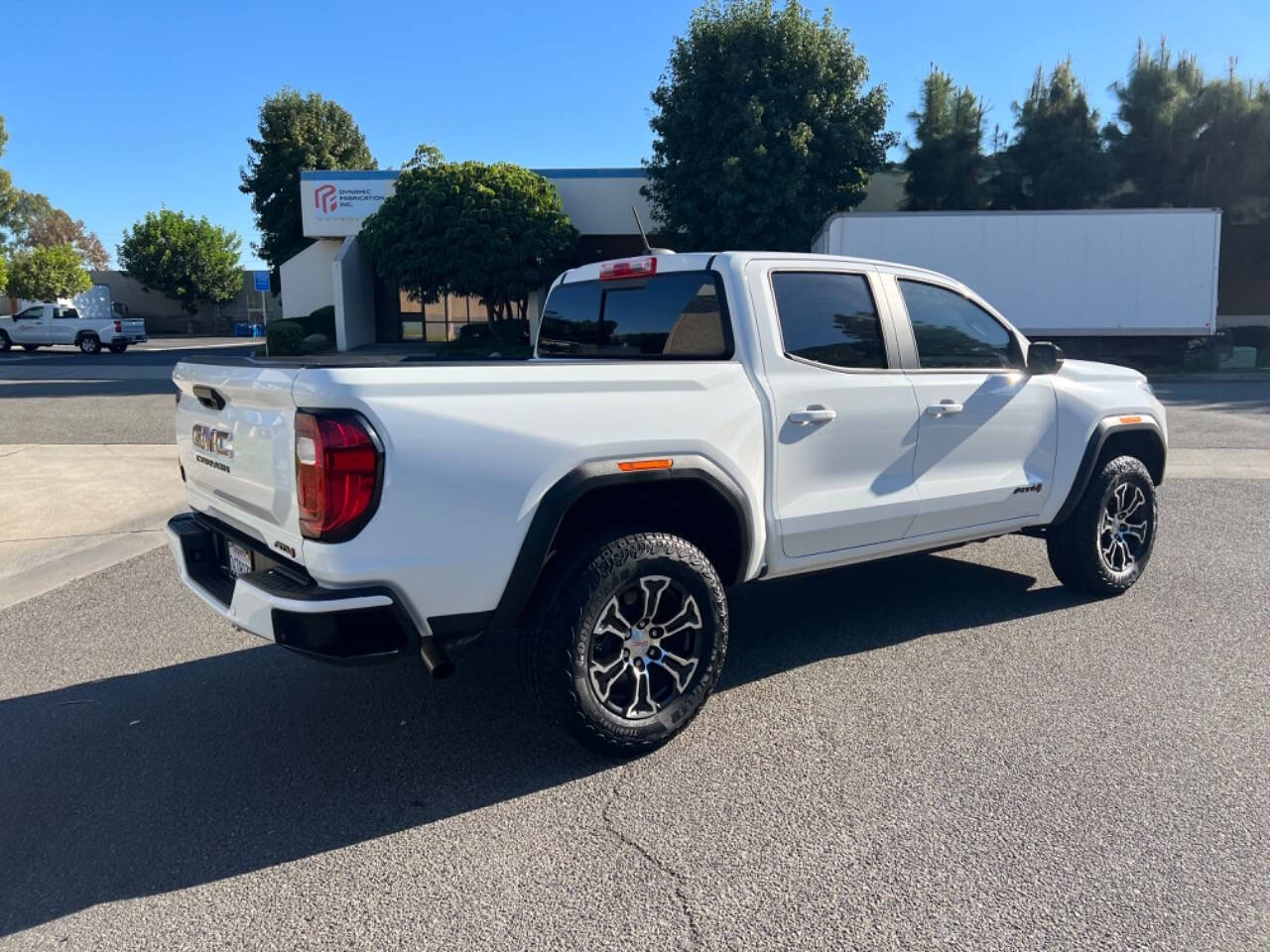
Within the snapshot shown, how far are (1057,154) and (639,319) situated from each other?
3142 centimetres

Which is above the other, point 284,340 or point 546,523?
point 284,340

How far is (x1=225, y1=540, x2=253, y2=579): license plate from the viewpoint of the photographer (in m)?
3.49

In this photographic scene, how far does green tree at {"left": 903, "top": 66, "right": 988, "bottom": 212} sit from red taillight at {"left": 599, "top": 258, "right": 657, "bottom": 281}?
29.6 metres

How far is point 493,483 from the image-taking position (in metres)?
3.15

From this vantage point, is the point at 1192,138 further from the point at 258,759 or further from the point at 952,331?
the point at 258,759

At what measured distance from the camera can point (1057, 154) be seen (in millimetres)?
30875

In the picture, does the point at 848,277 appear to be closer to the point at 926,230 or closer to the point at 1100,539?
the point at 1100,539

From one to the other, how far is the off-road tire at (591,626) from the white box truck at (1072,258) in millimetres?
19282

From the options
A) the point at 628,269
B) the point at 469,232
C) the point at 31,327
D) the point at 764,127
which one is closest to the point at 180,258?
the point at 31,327

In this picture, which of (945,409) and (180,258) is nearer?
(945,409)

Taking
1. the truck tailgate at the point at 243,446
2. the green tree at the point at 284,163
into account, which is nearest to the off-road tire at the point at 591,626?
the truck tailgate at the point at 243,446

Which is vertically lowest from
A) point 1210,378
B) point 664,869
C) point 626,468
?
point 664,869

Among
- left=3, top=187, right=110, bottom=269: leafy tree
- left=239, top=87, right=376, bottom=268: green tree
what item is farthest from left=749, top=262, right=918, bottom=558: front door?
left=3, top=187, right=110, bottom=269: leafy tree

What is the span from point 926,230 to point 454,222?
12.9 metres
